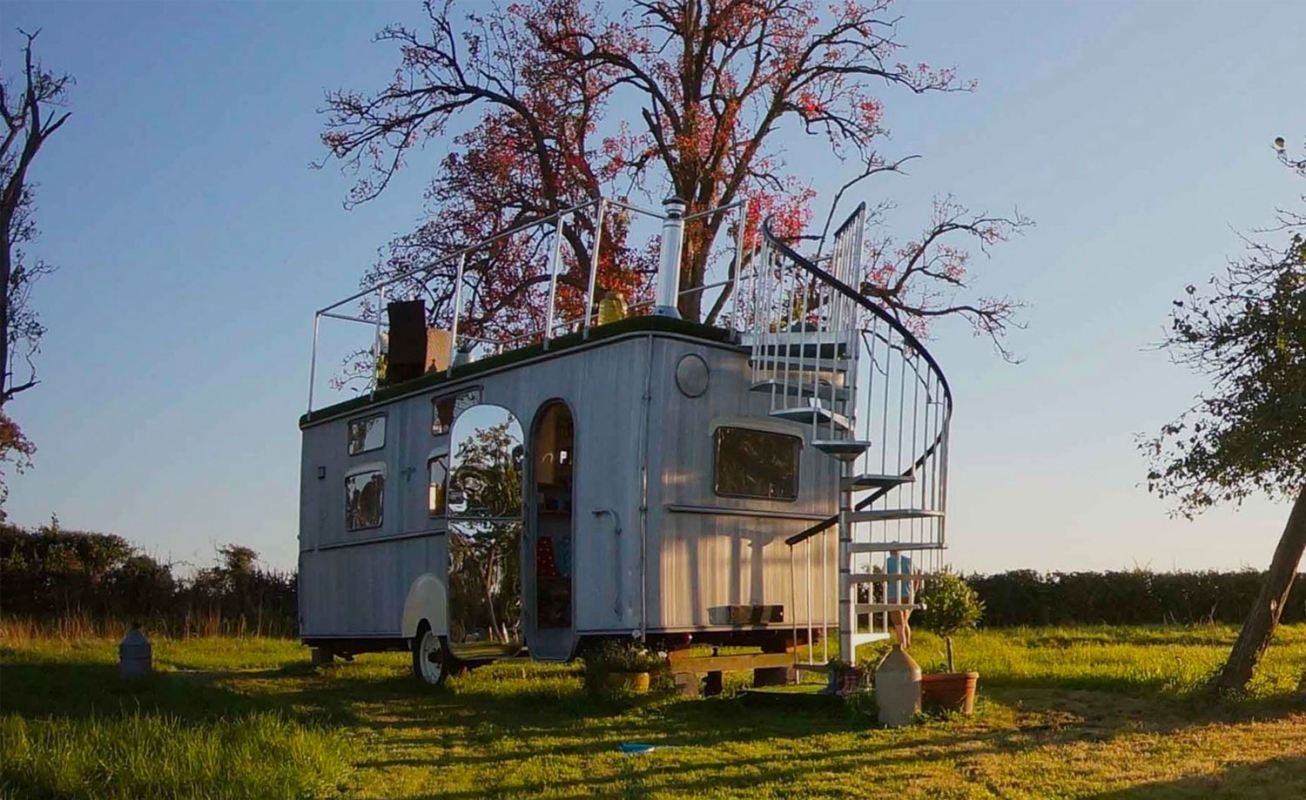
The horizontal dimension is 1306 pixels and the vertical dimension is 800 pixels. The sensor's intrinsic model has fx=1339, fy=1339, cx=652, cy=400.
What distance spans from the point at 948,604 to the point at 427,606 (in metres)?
4.32

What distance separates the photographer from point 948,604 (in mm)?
8914

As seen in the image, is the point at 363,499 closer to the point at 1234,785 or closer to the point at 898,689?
the point at 898,689

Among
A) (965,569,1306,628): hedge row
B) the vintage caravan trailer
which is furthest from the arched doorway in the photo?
(965,569,1306,628): hedge row

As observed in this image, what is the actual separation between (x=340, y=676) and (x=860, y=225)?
6.81 metres

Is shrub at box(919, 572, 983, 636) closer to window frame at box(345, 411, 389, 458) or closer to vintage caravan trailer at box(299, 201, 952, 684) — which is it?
vintage caravan trailer at box(299, 201, 952, 684)

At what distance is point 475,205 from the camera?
18.1 m

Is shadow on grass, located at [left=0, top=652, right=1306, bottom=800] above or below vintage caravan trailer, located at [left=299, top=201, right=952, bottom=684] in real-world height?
below

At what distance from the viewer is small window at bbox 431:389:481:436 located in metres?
10.5

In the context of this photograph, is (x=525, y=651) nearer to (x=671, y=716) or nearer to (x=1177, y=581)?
(x=671, y=716)

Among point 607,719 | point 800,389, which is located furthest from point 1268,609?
point 607,719

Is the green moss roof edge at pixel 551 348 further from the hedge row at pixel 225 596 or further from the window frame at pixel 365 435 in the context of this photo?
the hedge row at pixel 225 596

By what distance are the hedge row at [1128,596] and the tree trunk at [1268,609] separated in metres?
10.7

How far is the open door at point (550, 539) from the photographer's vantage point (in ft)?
32.2

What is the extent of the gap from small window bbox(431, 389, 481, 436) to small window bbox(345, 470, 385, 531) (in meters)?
1.13
